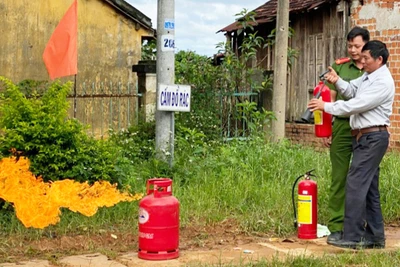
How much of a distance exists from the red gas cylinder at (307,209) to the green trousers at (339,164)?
0.23 meters

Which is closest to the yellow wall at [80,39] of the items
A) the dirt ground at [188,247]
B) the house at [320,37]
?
the house at [320,37]

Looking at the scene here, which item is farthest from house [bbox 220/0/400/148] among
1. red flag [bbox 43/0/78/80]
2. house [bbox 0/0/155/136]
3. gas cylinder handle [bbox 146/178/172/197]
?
gas cylinder handle [bbox 146/178/172/197]

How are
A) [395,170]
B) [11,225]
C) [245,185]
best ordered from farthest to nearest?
[395,170] → [245,185] → [11,225]

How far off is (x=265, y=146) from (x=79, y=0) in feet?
21.4

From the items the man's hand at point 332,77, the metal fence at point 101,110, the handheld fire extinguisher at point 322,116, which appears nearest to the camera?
the man's hand at point 332,77

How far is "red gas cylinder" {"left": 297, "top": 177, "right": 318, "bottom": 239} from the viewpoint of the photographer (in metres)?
7.53

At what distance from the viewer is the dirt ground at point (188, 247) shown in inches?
258

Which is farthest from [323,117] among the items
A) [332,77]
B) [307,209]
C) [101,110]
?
[101,110]

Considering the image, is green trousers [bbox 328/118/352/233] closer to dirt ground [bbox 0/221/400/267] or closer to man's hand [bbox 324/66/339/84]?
dirt ground [bbox 0/221/400/267]

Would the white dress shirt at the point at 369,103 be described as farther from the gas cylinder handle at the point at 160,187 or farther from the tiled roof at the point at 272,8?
the tiled roof at the point at 272,8

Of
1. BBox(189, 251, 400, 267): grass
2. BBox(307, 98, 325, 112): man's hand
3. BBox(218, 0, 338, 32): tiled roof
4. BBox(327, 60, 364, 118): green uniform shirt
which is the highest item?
BBox(218, 0, 338, 32): tiled roof

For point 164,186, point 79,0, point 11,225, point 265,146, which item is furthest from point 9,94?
point 79,0

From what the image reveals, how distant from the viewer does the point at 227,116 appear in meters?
13.1

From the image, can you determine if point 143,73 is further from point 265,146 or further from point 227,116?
point 265,146
